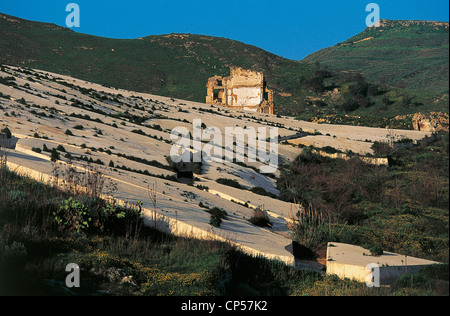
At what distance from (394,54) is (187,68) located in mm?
47238

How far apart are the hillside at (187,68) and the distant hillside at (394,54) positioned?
879 centimetres

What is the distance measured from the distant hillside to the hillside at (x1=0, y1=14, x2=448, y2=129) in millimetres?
8786

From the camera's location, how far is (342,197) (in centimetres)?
1878

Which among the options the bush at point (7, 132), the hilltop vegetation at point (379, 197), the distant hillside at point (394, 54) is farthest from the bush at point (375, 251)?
the distant hillside at point (394, 54)

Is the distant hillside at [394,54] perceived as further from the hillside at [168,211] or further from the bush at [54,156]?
the bush at [54,156]

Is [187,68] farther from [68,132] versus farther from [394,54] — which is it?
[68,132]

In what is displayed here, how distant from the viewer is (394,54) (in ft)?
363

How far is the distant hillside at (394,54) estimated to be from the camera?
82500mm

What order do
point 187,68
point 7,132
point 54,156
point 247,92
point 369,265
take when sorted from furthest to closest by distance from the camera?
point 187,68
point 247,92
point 7,132
point 54,156
point 369,265

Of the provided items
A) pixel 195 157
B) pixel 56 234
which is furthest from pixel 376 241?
pixel 195 157

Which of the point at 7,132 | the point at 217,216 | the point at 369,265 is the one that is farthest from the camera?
the point at 7,132

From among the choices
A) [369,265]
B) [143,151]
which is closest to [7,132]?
[143,151]
